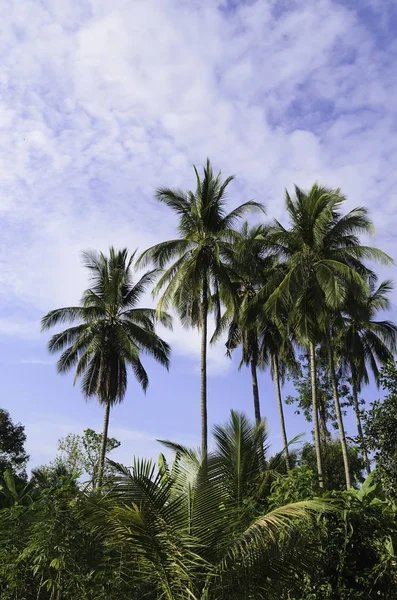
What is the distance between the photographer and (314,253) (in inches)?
853

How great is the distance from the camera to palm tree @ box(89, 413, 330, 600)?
6.00 meters

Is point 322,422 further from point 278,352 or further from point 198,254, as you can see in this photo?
point 198,254

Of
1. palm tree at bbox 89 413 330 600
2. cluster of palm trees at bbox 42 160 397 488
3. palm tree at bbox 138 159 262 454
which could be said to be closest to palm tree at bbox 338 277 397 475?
cluster of palm trees at bbox 42 160 397 488

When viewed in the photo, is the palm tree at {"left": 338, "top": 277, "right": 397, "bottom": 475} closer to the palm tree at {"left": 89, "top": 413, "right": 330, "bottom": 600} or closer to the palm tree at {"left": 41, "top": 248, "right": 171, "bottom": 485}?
the palm tree at {"left": 41, "top": 248, "right": 171, "bottom": 485}

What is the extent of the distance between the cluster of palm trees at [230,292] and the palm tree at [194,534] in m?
12.7

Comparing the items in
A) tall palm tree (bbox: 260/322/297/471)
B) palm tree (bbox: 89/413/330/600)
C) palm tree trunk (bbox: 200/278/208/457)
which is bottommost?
palm tree (bbox: 89/413/330/600)

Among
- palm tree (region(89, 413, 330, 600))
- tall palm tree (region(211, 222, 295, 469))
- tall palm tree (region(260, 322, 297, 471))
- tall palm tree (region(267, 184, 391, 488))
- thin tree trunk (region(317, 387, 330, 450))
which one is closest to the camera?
palm tree (region(89, 413, 330, 600))

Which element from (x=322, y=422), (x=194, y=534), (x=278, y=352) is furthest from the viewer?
(x=322, y=422)

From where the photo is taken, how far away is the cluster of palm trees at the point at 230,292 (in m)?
21.0

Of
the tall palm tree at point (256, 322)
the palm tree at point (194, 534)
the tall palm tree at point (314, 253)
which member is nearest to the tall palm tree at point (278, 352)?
the tall palm tree at point (256, 322)

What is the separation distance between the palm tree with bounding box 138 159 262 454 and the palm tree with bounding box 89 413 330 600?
14.0 metres

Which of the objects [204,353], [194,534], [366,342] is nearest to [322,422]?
[366,342]

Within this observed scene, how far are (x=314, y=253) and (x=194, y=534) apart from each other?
54.1 feet

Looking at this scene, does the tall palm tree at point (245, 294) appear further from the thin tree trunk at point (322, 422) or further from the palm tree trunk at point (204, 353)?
the thin tree trunk at point (322, 422)
